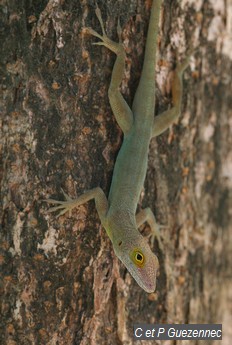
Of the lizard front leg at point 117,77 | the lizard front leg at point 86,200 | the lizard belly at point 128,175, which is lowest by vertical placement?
the lizard front leg at point 86,200

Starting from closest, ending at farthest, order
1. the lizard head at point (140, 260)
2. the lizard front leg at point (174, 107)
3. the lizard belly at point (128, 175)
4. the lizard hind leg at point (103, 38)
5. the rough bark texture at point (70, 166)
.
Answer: the lizard head at point (140, 260)
the rough bark texture at point (70, 166)
the lizard hind leg at point (103, 38)
the lizard belly at point (128, 175)
the lizard front leg at point (174, 107)

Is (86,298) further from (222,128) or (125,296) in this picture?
(222,128)

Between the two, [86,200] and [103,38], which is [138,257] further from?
[103,38]

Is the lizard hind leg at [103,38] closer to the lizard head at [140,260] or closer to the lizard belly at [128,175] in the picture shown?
the lizard belly at [128,175]

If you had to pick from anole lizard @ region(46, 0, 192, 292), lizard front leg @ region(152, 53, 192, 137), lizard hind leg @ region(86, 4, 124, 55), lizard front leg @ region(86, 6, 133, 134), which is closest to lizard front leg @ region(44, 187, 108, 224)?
anole lizard @ region(46, 0, 192, 292)

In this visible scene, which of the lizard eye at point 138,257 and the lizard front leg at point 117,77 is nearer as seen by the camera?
the lizard eye at point 138,257

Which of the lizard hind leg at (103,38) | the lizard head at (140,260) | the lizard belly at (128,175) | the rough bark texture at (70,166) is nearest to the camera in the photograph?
the lizard head at (140,260)

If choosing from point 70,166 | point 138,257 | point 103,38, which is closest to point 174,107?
point 103,38

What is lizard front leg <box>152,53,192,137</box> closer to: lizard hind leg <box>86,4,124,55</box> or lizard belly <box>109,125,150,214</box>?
lizard belly <box>109,125,150,214</box>

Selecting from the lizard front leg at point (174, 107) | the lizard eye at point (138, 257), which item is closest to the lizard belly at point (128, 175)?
the lizard front leg at point (174, 107)
